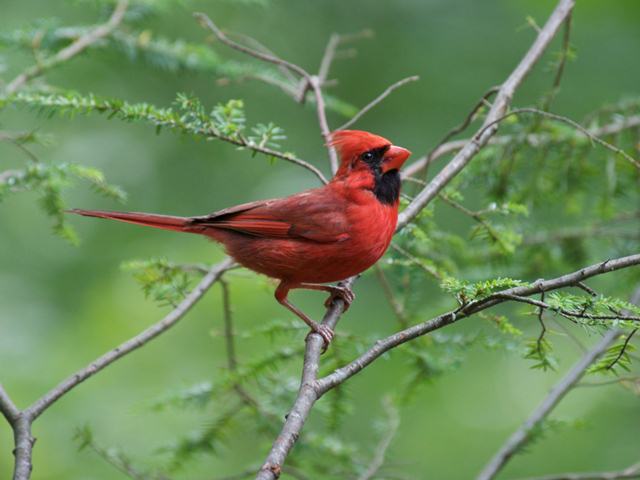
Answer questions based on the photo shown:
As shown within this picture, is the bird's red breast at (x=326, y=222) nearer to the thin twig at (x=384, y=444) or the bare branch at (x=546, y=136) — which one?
the bare branch at (x=546, y=136)

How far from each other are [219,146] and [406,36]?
1979 mm

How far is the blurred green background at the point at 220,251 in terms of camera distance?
550cm

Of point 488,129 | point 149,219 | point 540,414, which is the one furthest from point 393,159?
point 540,414

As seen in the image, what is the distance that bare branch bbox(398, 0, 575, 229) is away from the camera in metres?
3.30

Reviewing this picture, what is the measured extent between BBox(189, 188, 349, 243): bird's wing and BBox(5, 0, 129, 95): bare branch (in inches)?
33.5

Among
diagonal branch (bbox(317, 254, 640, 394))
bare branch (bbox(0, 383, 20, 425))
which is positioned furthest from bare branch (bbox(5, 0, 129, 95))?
diagonal branch (bbox(317, 254, 640, 394))

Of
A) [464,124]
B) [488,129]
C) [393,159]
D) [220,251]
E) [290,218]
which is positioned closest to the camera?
[488,129]

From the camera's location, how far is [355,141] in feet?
12.2

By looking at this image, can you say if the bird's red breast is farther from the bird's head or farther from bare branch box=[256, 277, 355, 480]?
bare branch box=[256, 277, 355, 480]

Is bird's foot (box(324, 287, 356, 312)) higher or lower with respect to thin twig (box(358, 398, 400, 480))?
higher

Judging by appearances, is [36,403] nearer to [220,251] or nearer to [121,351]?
[121,351]

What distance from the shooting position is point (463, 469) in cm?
602

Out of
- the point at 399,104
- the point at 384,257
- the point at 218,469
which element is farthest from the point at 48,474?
the point at 399,104

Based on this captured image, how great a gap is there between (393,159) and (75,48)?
146 centimetres
